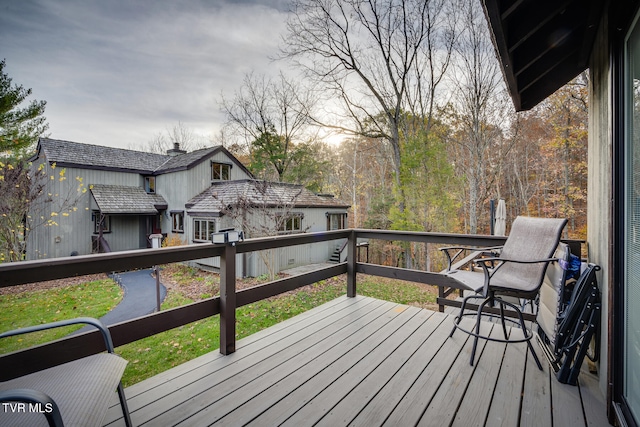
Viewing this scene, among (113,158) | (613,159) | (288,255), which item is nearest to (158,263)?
(613,159)

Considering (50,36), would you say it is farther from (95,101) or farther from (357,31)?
(357,31)

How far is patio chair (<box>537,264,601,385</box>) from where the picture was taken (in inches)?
71.7

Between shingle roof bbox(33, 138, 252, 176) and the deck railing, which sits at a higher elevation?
shingle roof bbox(33, 138, 252, 176)

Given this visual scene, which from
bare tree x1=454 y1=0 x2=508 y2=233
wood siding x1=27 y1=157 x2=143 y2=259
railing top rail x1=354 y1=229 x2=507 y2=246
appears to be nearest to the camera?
railing top rail x1=354 y1=229 x2=507 y2=246

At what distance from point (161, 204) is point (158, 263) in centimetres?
1306

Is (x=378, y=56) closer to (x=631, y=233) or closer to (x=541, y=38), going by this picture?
(x=541, y=38)

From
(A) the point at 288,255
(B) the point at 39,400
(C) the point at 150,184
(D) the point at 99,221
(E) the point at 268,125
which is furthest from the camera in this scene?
(E) the point at 268,125

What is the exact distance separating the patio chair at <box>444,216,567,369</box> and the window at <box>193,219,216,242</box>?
31.5 feet

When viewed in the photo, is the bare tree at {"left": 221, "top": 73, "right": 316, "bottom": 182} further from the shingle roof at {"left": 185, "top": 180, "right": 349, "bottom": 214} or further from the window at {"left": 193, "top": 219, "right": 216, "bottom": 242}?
the window at {"left": 193, "top": 219, "right": 216, "bottom": 242}

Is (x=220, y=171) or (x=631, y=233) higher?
(x=220, y=171)

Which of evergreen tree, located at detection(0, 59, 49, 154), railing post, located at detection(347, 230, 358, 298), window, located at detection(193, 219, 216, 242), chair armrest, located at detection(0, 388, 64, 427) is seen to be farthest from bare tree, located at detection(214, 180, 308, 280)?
chair armrest, located at detection(0, 388, 64, 427)

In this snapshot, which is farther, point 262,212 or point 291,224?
point 291,224

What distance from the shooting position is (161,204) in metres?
13.2

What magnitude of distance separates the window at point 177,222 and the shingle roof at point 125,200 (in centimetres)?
79
